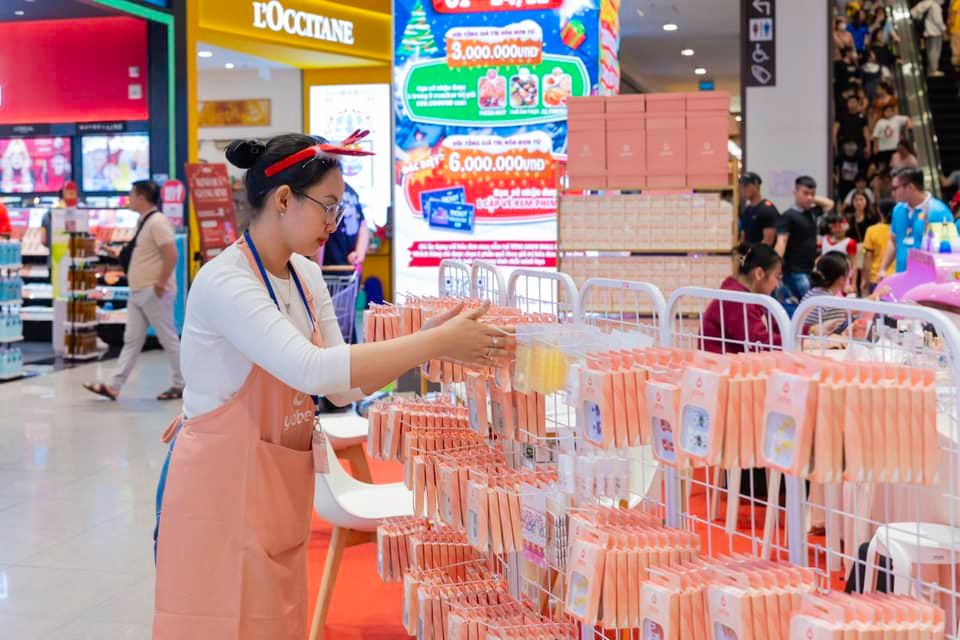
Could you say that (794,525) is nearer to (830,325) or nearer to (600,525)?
(600,525)

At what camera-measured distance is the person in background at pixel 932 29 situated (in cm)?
1427

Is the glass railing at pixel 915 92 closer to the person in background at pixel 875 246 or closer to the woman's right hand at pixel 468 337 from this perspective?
the person in background at pixel 875 246

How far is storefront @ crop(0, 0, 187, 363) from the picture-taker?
11695 mm

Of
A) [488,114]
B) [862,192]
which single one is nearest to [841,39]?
[862,192]

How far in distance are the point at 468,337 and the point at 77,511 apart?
13.0ft

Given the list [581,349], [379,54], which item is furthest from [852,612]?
[379,54]

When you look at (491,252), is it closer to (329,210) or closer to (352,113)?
(329,210)

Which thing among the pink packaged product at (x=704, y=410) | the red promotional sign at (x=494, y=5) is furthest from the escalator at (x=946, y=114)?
the pink packaged product at (x=704, y=410)

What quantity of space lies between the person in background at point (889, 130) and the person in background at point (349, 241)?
23.6 feet

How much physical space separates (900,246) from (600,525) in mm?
6742

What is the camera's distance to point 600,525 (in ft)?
6.93

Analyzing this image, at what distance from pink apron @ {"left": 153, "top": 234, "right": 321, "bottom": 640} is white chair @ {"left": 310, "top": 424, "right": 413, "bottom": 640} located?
4.02ft

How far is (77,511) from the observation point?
5.43 m

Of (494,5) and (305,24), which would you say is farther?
(305,24)
